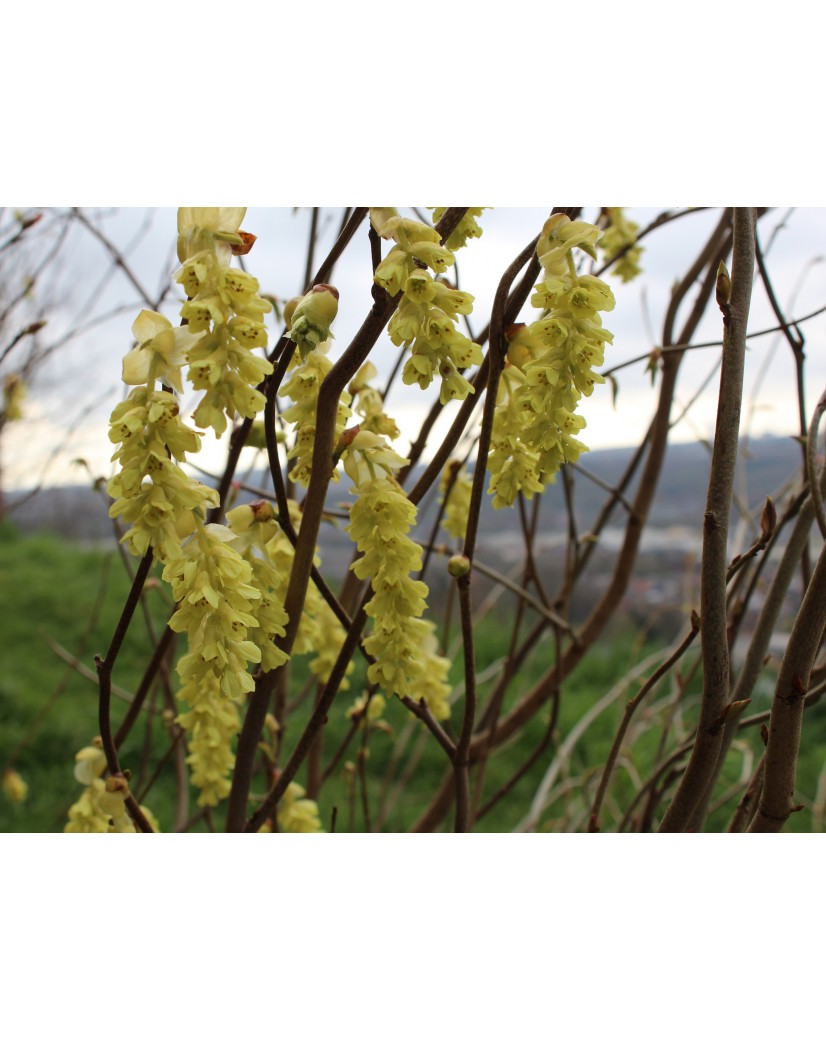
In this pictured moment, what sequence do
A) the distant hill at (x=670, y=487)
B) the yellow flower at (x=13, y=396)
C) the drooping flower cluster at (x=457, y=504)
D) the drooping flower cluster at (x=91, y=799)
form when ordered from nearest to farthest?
the drooping flower cluster at (x=91, y=799) < the drooping flower cluster at (x=457, y=504) < the yellow flower at (x=13, y=396) < the distant hill at (x=670, y=487)

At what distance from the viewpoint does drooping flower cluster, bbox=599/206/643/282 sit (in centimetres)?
84

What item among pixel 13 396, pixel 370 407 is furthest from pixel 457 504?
pixel 13 396

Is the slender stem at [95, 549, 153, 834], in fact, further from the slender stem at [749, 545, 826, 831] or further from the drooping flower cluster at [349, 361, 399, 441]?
the slender stem at [749, 545, 826, 831]

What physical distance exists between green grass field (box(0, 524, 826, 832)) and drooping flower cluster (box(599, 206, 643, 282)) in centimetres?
53

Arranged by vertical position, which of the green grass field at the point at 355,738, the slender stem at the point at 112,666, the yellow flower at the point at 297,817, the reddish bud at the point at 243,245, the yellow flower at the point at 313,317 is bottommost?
the green grass field at the point at 355,738

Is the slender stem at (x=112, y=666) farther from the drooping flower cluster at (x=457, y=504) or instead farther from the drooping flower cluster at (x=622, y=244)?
the drooping flower cluster at (x=622, y=244)

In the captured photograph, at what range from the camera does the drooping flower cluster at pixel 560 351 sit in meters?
0.40

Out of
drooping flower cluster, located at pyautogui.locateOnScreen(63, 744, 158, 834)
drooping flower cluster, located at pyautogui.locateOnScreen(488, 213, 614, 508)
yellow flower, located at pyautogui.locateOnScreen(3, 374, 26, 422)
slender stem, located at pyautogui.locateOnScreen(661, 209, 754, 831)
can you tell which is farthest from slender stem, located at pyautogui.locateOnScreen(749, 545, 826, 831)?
yellow flower, located at pyautogui.locateOnScreen(3, 374, 26, 422)

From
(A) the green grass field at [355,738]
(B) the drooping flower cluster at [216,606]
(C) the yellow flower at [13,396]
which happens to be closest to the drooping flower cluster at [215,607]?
(B) the drooping flower cluster at [216,606]

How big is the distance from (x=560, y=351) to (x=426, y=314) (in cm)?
6

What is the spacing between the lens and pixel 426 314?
1.29 ft

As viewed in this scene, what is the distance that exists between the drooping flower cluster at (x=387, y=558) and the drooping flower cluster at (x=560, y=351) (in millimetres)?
64

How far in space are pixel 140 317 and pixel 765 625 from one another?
16.5 inches

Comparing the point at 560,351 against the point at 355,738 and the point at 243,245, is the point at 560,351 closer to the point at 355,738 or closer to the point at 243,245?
the point at 243,245
